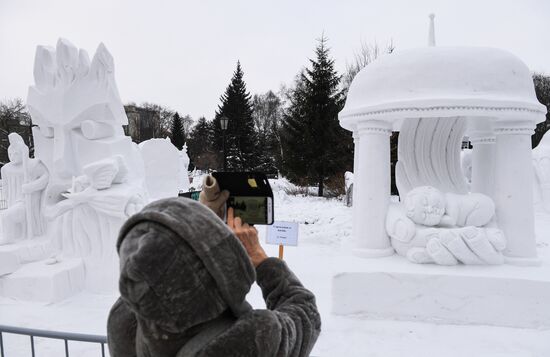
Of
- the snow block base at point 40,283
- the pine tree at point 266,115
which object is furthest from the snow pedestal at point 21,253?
the pine tree at point 266,115

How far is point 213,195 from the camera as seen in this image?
4.58 feet

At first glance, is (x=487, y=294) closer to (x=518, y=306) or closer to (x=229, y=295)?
(x=518, y=306)

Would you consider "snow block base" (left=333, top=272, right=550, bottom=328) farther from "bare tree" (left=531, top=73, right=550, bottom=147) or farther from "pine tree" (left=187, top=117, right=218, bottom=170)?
"pine tree" (left=187, top=117, right=218, bottom=170)

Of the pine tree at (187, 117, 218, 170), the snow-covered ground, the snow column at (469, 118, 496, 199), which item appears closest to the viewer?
the snow-covered ground

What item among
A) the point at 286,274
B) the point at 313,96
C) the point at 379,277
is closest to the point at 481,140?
the point at 379,277

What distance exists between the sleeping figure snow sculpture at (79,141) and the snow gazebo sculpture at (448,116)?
3365 millimetres

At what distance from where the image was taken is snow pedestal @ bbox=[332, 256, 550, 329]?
14.9ft

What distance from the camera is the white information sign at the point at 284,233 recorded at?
4188 mm

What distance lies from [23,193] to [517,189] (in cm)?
689

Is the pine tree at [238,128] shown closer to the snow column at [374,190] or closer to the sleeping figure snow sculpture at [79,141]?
the sleeping figure snow sculpture at [79,141]

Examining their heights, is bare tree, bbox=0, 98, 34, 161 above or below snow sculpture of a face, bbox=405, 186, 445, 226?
above

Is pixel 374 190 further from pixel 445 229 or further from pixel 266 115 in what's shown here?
pixel 266 115

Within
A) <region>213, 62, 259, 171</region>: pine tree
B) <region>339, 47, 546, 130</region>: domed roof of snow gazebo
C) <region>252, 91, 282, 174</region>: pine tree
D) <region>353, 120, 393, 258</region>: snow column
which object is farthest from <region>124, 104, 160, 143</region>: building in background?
<region>339, 47, 546, 130</region>: domed roof of snow gazebo

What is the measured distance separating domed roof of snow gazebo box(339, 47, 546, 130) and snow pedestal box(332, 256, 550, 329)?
188 cm
